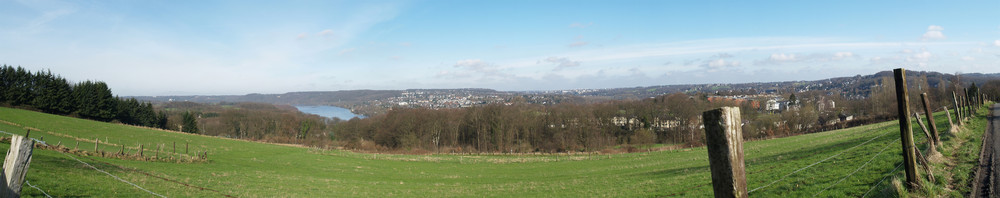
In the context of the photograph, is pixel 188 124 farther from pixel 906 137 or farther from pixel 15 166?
pixel 906 137

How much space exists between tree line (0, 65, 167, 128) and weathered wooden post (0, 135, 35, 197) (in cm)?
8072

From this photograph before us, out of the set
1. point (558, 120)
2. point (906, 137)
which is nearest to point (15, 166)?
point (906, 137)

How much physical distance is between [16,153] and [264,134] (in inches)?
4393

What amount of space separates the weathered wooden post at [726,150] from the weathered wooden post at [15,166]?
21.6 feet

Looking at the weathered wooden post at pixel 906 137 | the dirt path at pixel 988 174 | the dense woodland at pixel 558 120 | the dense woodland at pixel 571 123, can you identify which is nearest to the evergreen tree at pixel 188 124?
the dense woodland at pixel 558 120

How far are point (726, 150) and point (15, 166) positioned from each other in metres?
7.12

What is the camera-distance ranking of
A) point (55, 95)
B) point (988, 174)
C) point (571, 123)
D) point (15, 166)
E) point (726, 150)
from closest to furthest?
point (726, 150), point (15, 166), point (988, 174), point (55, 95), point (571, 123)

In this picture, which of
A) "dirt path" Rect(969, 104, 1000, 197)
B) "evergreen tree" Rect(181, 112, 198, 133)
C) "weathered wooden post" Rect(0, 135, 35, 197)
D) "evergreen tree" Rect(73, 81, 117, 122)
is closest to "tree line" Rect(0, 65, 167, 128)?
"evergreen tree" Rect(73, 81, 117, 122)

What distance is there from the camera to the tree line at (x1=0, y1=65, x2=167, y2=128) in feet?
191

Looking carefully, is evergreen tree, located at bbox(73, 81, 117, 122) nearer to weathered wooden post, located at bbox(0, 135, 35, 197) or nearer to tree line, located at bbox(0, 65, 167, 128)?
tree line, located at bbox(0, 65, 167, 128)

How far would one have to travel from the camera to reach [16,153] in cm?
448

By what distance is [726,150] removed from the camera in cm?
297

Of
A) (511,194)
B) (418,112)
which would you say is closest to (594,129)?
(418,112)

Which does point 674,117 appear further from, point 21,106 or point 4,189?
point 21,106
